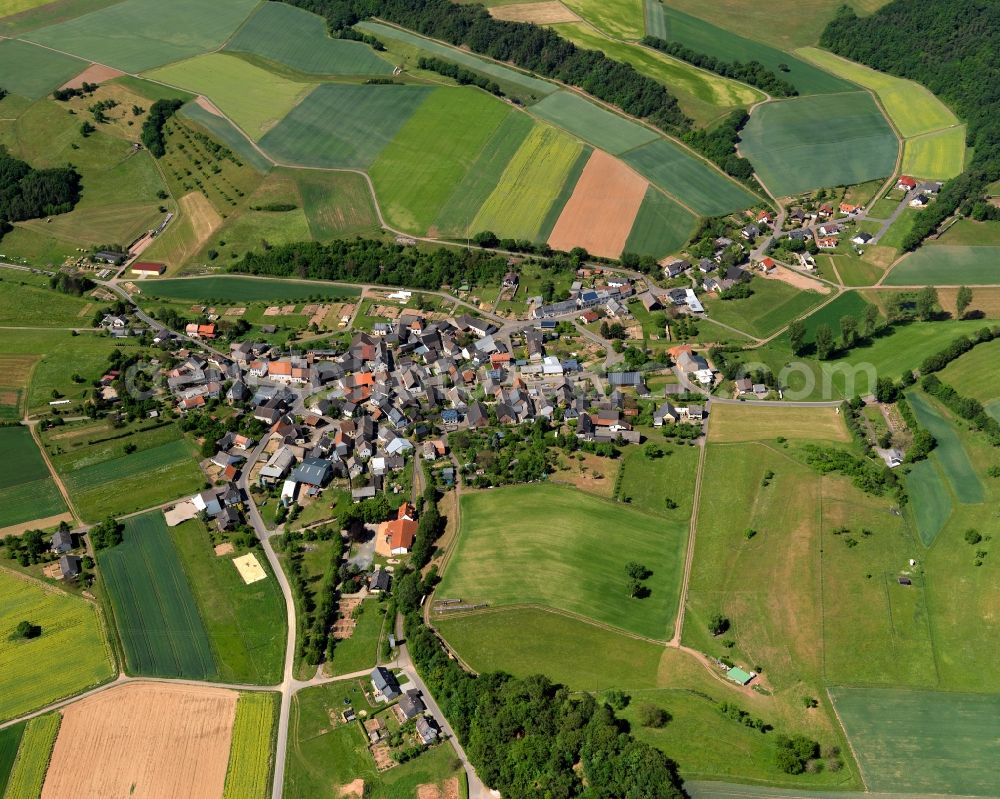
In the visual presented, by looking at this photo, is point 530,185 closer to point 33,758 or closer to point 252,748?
point 252,748

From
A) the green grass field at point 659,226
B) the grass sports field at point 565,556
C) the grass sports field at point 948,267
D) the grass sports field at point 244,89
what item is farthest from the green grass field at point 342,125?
the grass sports field at point 948,267

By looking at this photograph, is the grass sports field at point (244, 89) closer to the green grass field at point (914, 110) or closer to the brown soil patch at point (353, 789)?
the green grass field at point (914, 110)

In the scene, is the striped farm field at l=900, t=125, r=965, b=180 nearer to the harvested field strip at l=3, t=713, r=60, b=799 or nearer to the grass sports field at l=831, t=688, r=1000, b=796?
the grass sports field at l=831, t=688, r=1000, b=796

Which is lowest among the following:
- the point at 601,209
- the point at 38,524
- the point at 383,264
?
the point at 38,524

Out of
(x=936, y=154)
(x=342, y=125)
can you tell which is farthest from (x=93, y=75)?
(x=936, y=154)

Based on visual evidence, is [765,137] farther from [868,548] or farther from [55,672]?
[55,672]

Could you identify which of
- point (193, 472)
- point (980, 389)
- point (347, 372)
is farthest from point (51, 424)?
point (980, 389)

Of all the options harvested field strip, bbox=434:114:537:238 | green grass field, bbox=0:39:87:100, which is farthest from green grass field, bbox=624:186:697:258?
green grass field, bbox=0:39:87:100
